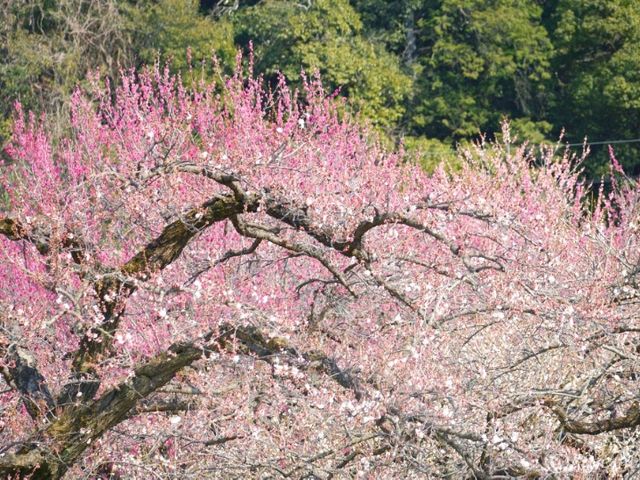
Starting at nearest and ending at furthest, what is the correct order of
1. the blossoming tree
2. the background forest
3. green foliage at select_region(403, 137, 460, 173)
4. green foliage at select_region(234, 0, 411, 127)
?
the blossoming tree < the background forest < green foliage at select_region(403, 137, 460, 173) < green foliage at select_region(234, 0, 411, 127)

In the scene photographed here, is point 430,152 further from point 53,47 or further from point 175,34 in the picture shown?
point 53,47

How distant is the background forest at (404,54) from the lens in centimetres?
A: 2655

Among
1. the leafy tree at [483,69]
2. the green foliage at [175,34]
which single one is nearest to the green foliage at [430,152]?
the leafy tree at [483,69]

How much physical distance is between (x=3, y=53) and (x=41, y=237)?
68.1 ft

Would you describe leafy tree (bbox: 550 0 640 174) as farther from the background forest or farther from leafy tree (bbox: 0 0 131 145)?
leafy tree (bbox: 0 0 131 145)

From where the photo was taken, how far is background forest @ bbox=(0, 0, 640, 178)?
26.5m

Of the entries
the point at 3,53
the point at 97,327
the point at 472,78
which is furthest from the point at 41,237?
the point at 472,78

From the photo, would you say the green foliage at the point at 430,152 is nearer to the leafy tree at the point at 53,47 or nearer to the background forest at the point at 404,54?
the background forest at the point at 404,54

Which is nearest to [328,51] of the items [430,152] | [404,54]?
[430,152]

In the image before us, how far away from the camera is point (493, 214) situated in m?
7.42

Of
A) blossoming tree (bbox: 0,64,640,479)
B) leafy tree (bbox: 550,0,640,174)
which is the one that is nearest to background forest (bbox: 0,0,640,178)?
leafy tree (bbox: 550,0,640,174)

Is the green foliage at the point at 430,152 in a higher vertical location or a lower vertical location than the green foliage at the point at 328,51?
lower

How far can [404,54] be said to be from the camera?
109 ft

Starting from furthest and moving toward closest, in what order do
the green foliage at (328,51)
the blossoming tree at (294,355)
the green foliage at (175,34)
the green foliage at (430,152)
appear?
the green foliage at (328,51) → the green foliage at (430,152) → the green foliage at (175,34) → the blossoming tree at (294,355)
